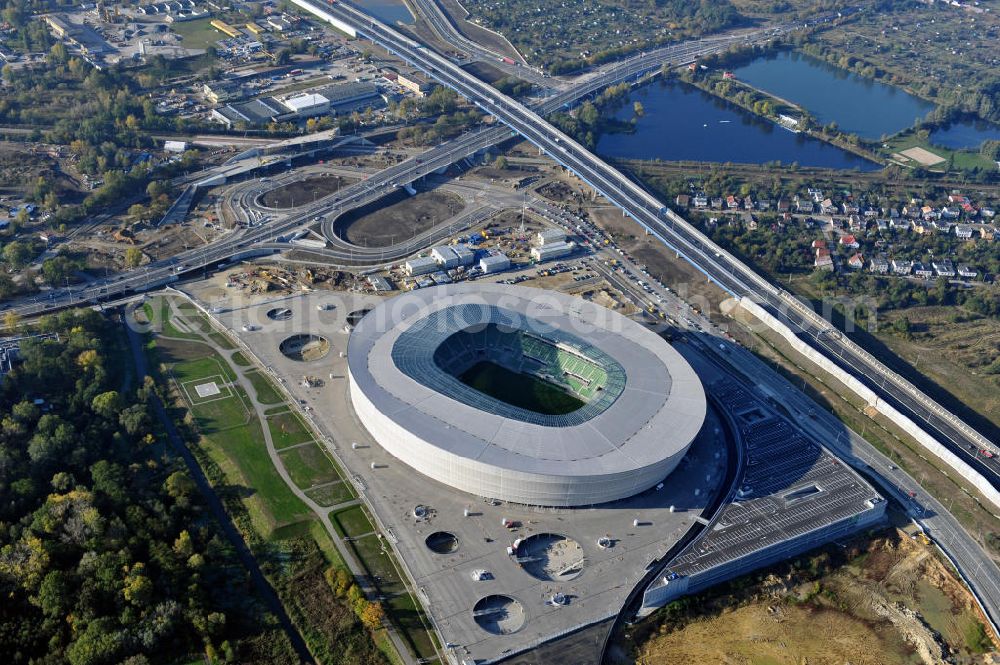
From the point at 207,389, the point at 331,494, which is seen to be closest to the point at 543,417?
the point at 331,494

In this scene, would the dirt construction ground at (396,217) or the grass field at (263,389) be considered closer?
the grass field at (263,389)

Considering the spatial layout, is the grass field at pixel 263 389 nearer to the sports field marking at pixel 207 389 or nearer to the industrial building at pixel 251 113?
the sports field marking at pixel 207 389

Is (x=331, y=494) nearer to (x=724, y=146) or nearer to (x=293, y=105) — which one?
(x=293, y=105)

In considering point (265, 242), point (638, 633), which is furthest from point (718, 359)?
point (265, 242)

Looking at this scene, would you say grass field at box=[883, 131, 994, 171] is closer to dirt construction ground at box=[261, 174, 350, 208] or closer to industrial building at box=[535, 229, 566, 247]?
industrial building at box=[535, 229, 566, 247]

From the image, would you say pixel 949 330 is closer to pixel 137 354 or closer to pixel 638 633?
pixel 638 633

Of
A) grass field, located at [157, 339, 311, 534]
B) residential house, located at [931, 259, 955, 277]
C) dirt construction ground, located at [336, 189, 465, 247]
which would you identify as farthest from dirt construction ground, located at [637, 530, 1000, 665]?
dirt construction ground, located at [336, 189, 465, 247]

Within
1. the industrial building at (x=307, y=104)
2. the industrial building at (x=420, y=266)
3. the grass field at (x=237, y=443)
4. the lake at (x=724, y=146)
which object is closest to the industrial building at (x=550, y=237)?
the industrial building at (x=420, y=266)
